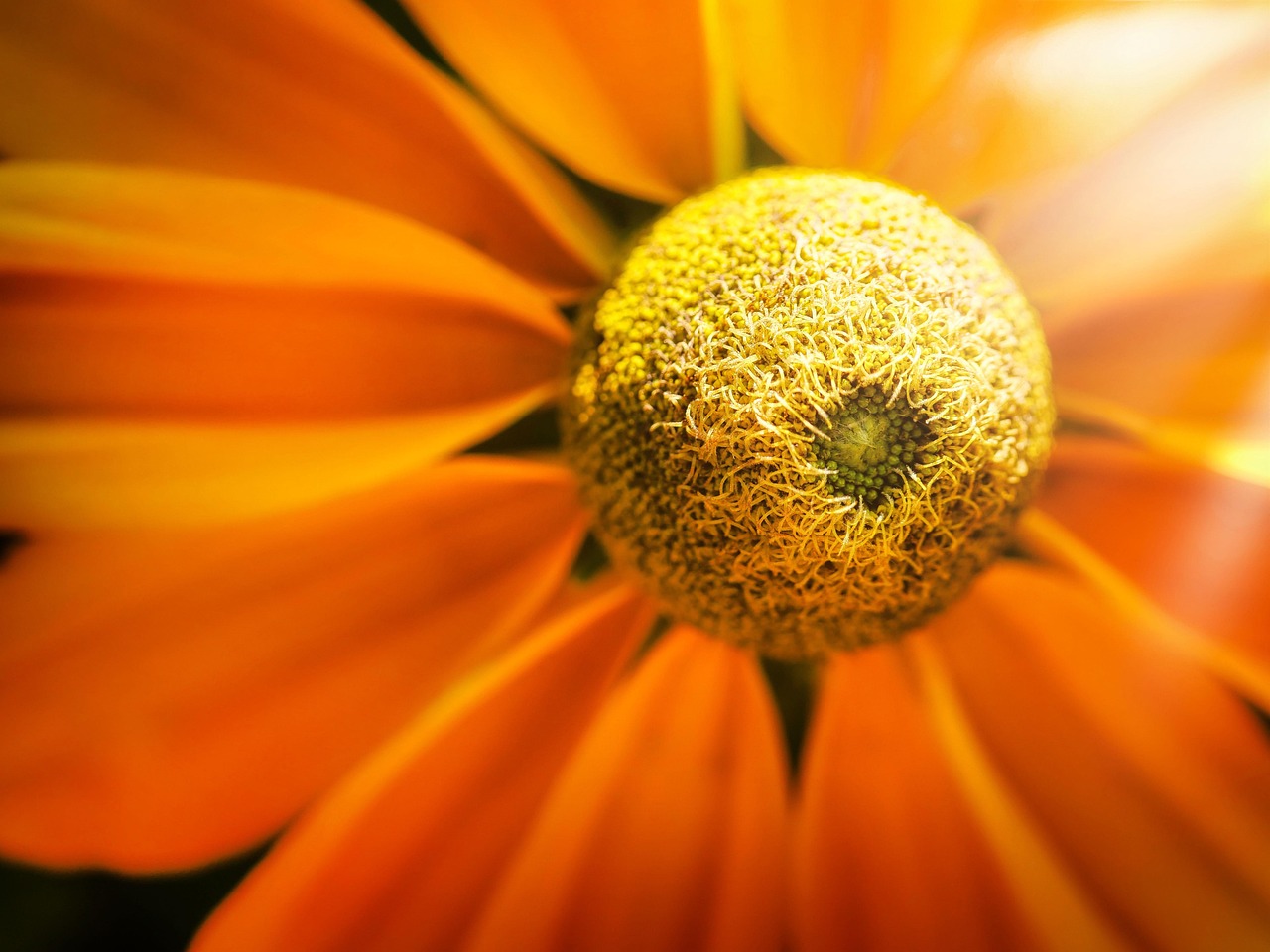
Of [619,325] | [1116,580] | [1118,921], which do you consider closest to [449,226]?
[619,325]

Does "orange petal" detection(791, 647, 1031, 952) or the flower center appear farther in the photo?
"orange petal" detection(791, 647, 1031, 952)

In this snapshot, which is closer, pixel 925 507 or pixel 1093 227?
pixel 925 507

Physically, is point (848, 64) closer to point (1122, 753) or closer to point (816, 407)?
point (816, 407)

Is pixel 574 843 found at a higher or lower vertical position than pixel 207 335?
lower

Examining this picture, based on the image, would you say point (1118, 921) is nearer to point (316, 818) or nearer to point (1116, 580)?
point (1116, 580)

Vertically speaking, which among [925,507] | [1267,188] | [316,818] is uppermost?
[1267,188]

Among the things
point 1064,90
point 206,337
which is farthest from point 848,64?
point 206,337

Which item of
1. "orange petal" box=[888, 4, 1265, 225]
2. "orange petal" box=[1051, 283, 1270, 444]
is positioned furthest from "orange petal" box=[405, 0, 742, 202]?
"orange petal" box=[1051, 283, 1270, 444]

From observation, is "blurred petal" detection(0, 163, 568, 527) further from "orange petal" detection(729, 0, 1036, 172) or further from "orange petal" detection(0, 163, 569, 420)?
"orange petal" detection(729, 0, 1036, 172)
